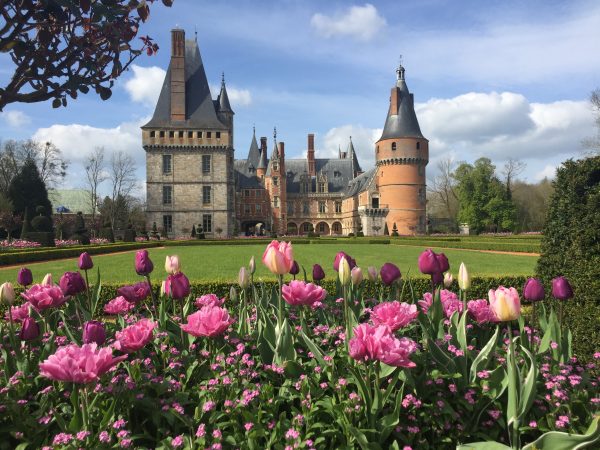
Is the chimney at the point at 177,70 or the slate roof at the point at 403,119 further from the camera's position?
the slate roof at the point at 403,119

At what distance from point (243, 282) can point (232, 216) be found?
127 ft

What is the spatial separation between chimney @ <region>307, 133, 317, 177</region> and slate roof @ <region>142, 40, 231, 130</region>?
22.6 meters

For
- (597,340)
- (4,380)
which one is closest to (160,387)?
(4,380)

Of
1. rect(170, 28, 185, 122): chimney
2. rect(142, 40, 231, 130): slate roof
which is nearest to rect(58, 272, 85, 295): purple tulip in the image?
rect(142, 40, 231, 130): slate roof

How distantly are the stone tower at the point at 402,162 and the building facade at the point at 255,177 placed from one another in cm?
10

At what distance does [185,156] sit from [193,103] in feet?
16.2

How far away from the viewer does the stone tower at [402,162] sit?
4481 centimetres

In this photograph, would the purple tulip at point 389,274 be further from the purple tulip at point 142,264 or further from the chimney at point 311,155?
the chimney at point 311,155

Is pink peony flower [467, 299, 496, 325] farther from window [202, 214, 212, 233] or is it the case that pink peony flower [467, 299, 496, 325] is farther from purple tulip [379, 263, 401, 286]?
window [202, 214, 212, 233]

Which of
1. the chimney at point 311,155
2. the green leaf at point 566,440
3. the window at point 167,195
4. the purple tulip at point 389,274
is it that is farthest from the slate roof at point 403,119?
the green leaf at point 566,440

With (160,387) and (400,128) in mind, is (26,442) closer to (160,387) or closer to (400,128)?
(160,387)

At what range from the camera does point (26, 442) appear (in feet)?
6.10

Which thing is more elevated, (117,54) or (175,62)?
(175,62)

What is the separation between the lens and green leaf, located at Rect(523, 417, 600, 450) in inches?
59.5
